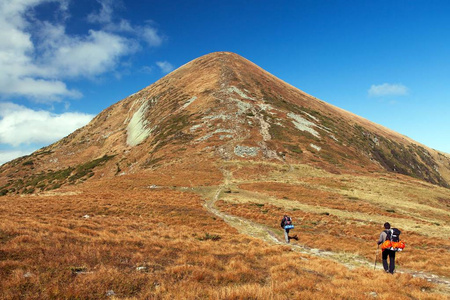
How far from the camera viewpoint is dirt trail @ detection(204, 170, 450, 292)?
44.5ft

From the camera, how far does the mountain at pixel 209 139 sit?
69.6m

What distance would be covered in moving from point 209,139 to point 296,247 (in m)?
57.8

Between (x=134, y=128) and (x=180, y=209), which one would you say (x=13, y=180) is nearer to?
(x=134, y=128)

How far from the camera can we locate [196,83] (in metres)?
120

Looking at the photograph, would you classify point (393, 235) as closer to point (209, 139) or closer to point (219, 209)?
point (219, 209)

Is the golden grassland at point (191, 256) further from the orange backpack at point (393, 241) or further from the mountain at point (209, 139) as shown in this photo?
the mountain at point (209, 139)

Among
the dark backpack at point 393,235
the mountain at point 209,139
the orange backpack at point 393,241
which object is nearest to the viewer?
the orange backpack at point 393,241

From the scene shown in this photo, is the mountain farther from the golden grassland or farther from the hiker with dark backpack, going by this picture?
the hiker with dark backpack

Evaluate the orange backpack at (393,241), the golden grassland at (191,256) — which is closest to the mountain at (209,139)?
the golden grassland at (191,256)

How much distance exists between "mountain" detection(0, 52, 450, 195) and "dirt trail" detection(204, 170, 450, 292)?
2000 cm

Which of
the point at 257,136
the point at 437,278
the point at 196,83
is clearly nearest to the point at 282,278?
the point at 437,278

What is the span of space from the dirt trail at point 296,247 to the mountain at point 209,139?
65.6ft

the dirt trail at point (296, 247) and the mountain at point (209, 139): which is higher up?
the mountain at point (209, 139)

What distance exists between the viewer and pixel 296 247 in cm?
2006
